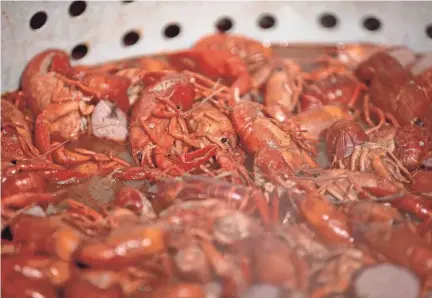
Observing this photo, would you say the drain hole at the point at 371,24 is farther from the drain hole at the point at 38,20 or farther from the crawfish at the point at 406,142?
the drain hole at the point at 38,20

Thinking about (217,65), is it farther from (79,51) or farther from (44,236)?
(44,236)

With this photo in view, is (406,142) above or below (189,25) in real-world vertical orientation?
below

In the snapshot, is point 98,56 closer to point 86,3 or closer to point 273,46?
point 86,3

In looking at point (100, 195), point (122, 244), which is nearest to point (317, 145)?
point (100, 195)

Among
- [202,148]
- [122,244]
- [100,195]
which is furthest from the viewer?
[202,148]

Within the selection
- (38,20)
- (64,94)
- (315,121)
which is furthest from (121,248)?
(38,20)

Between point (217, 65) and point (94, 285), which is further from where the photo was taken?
point (217, 65)

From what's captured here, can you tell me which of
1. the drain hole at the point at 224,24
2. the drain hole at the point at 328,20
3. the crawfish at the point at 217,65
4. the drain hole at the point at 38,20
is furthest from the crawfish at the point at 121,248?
the drain hole at the point at 328,20

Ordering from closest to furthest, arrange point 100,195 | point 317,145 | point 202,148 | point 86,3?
point 100,195, point 202,148, point 317,145, point 86,3
